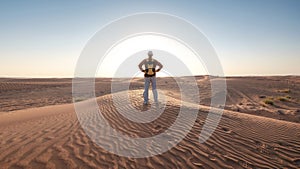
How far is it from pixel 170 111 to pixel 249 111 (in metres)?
7.07

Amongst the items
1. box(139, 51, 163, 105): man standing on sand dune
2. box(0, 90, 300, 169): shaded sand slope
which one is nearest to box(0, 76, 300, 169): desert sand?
box(0, 90, 300, 169): shaded sand slope

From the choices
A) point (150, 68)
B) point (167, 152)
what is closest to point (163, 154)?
point (167, 152)

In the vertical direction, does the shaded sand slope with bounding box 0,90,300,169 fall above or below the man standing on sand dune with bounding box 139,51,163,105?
below

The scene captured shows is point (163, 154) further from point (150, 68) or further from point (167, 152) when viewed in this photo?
point (150, 68)

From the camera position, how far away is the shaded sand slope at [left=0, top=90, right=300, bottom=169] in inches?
160

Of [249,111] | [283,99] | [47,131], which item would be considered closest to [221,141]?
[47,131]

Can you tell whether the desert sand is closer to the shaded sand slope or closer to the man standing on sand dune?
the shaded sand slope

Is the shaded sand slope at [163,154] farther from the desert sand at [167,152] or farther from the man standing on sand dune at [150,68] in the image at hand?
the man standing on sand dune at [150,68]

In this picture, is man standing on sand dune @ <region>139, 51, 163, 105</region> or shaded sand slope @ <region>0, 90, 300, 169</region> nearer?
shaded sand slope @ <region>0, 90, 300, 169</region>

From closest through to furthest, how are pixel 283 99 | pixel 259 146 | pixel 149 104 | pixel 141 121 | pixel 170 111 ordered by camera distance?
pixel 259 146, pixel 141 121, pixel 170 111, pixel 149 104, pixel 283 99

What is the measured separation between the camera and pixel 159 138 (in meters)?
5.31

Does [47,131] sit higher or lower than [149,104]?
lower

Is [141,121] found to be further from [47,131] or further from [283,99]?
[283,99]

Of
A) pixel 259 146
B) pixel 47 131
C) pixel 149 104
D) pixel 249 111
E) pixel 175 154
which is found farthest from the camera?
pixel 249 111
